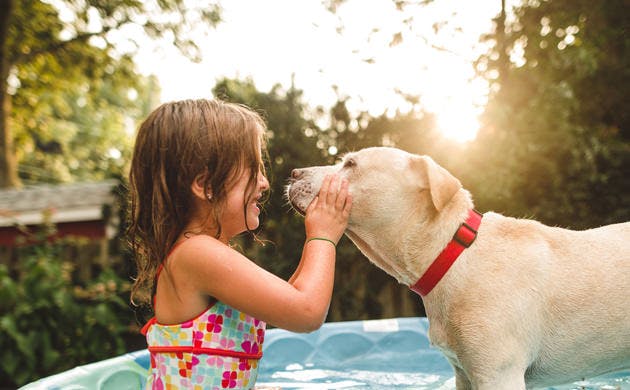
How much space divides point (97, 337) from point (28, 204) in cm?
1596

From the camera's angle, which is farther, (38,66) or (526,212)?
(38,66)

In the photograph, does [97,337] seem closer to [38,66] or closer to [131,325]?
[131,325]

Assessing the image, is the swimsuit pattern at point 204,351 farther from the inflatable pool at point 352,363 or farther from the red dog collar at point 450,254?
the inflatable pool at point 352,363

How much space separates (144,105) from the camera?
48.8 metres

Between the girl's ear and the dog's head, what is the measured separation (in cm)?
46

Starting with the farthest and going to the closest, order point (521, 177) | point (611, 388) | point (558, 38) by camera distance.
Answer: point (558, 38)
point (521, 177)
point (611, 388)

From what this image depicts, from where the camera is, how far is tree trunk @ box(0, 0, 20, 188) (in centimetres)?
1418

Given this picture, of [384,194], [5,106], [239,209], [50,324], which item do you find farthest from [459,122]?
[5,106]

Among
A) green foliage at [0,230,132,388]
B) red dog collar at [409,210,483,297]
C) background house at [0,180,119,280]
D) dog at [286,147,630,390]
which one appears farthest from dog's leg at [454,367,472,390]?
background house at [0,180,119,280]

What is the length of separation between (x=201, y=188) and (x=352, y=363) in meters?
2.46

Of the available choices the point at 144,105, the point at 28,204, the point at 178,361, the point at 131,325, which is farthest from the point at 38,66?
the point at 144,105

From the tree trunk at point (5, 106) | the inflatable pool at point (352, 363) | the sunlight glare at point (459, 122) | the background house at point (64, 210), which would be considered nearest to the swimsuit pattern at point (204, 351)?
the inflatable pool at point (352, 363)

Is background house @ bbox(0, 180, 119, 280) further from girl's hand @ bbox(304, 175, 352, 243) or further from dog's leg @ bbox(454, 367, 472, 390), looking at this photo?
dog's leg @ bbox(454, 367, 472, 390)

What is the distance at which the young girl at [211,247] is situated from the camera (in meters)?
2.43
